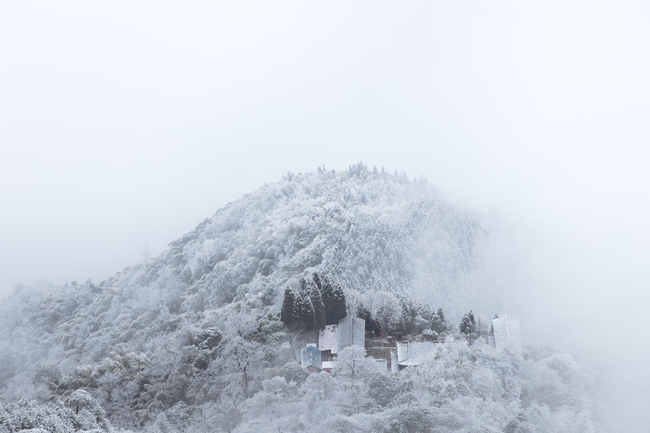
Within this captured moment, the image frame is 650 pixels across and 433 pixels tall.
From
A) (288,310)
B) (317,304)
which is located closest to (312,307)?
(317,304)

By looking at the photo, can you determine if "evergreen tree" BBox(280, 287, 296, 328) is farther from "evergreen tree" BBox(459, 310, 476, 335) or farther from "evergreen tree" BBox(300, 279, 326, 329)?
"evergreen tree" BBox(459, 310, 476, 335)

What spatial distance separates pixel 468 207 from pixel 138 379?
65.3 metres

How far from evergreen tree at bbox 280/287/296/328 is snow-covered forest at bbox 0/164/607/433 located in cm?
14

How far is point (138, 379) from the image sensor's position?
4984cm

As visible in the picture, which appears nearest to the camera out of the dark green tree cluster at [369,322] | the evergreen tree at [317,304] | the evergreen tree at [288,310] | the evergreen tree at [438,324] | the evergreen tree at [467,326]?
the evergreen tree at [288,310]

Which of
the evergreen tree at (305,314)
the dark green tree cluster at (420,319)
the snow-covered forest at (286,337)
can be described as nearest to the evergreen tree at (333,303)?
the snow-covered forest at (286,337)

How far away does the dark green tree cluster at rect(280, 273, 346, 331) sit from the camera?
52.5 metres

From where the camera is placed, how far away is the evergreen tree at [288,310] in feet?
173

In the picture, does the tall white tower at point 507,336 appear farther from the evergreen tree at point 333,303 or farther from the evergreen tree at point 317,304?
the evergreen tree at point 317,304

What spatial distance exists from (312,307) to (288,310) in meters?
2.13

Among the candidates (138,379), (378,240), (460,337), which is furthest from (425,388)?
(378,240)

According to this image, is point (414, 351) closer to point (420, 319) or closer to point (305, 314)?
point (420, 319)

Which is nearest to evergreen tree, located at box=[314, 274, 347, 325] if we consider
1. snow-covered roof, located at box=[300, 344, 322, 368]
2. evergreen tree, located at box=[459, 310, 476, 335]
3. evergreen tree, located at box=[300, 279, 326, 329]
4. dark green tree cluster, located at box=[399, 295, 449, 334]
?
evergreen tree, located at box=[300, 279, 326, 329]

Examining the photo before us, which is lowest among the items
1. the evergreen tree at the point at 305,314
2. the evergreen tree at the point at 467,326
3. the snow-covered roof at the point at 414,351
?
the snow-covered roof at the point at 414,351
